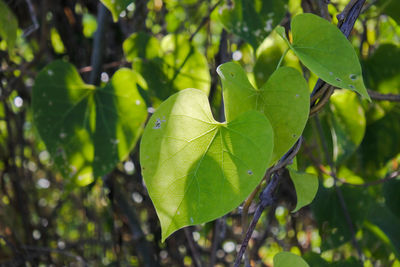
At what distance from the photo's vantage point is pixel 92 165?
1.88 ft

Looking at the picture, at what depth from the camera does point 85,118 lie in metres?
0.61

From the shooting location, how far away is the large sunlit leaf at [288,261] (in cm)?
37

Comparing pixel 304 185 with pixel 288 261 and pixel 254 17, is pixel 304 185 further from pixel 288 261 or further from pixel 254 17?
pixel 254 17

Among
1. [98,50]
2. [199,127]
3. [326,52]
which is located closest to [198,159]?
[199,127]

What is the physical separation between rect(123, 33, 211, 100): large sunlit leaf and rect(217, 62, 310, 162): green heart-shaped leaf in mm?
234

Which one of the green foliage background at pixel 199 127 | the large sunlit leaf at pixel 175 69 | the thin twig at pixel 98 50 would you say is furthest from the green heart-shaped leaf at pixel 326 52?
the thin twig at pixel 98 50

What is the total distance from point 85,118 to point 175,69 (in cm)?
14

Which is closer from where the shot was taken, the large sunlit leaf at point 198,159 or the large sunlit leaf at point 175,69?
the large sunlit leaf at point 198,159

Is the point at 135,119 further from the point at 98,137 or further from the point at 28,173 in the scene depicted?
the point at 28,173

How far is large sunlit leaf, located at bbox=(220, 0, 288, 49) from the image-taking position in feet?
1.85

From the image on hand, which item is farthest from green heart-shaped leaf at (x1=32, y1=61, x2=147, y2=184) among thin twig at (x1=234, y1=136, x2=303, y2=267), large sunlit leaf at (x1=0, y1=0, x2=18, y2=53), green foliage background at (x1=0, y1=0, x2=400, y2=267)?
thin twig at (x1=234, y1=136, x2=303, y2=267)

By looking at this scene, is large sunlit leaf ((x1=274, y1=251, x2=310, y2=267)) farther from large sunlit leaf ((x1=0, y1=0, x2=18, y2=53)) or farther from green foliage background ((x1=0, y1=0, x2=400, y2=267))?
large sunlit leaf ((x1=0, y1=0, x2=18, y2=53))

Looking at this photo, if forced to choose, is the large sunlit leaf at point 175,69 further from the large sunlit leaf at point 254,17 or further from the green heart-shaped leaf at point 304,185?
the green heart-shaped leaf at point 304,185

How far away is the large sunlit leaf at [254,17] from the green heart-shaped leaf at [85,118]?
150 millimetres
